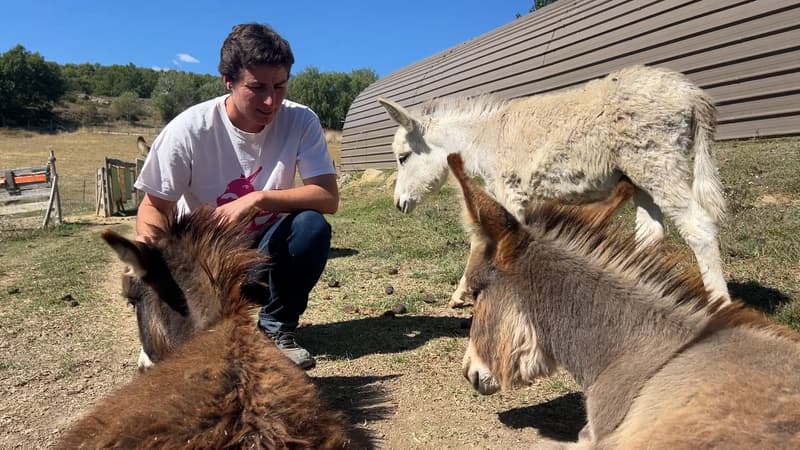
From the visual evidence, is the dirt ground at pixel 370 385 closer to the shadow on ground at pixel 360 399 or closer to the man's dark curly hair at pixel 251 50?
the shadow on ground at pixel 360 399

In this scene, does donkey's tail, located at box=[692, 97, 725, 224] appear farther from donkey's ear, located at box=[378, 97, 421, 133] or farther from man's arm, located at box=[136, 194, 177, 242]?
man's arm, located at box=[136, 194, 177, 242]

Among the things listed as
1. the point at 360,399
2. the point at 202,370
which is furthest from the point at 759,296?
the point at 202,370

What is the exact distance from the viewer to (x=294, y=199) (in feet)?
12.7

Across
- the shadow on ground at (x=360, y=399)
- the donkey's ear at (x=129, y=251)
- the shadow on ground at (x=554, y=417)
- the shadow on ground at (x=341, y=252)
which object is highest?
the donkey's ear at (x=129, y=251)

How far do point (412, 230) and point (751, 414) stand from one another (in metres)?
8.39

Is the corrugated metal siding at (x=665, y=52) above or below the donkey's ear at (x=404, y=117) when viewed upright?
above

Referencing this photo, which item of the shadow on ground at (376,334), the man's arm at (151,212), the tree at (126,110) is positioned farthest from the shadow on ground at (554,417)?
the tree at (126,110)

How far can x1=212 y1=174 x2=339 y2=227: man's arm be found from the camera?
339 centimetres

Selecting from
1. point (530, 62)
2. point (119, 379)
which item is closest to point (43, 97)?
point (530, 62)

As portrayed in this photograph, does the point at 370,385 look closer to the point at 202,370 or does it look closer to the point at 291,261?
the point at 291,261

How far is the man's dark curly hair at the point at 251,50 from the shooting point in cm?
349

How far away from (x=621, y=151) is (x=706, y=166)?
0.76m

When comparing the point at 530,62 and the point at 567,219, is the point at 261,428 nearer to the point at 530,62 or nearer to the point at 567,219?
the point at 567,219

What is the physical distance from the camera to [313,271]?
413cm
